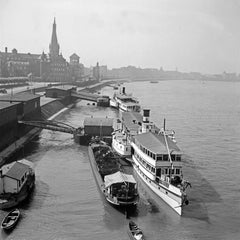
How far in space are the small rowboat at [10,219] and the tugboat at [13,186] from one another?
58.0 inches

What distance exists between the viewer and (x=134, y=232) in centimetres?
2891

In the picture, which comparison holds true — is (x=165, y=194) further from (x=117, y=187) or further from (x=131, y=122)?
(x=131, y=122)

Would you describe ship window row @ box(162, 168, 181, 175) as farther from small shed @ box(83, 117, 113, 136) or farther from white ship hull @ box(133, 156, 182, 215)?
small shed @ box(83, 117, 113, 136)

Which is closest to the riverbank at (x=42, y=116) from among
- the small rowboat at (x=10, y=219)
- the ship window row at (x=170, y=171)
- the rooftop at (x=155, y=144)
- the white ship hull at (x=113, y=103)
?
the white ship hull at (x=113, y=103)

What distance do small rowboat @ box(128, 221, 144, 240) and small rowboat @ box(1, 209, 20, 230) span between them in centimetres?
872

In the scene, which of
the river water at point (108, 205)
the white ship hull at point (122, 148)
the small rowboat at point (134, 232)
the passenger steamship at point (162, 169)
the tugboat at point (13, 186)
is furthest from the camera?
the white ship hull at point (122, 148)

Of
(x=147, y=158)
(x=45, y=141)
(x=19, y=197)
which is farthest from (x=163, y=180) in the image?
(x=45, y=141)

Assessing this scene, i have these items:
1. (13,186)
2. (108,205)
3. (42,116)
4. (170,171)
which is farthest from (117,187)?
(42,116)

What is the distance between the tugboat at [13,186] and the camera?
111 ft

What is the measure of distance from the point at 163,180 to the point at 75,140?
27.0m

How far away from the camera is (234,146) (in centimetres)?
6078

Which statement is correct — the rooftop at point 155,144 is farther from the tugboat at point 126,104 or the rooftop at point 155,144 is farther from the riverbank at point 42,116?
the tugboat at point 126,104

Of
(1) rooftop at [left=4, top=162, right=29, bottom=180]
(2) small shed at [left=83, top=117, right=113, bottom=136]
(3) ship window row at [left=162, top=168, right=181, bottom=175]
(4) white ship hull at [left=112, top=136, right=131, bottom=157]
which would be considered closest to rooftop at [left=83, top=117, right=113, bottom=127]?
(2) small shed at [left=83, top=117, right=113, bottom=136]

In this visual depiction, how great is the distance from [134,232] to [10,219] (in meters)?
9.68
